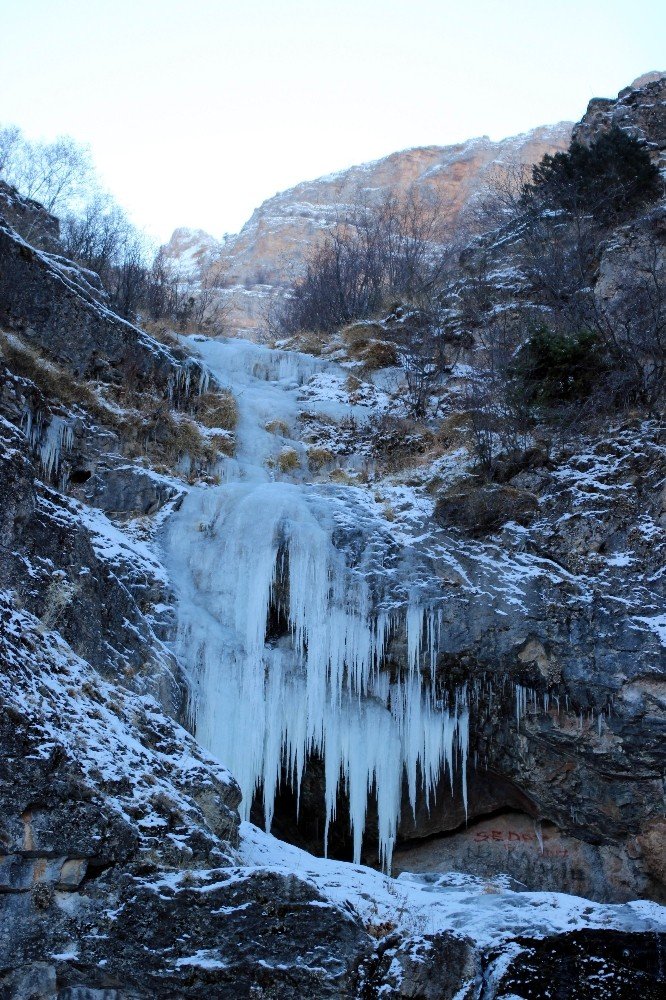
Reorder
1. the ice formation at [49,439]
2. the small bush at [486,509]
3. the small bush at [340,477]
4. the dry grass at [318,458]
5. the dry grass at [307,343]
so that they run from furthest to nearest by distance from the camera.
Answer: the dry grass at [307,343], the dry grass at [318,458], the small bush at [340,477], the small bush at [486,509], the ice formation at [49,439]

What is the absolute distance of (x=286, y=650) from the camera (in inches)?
474

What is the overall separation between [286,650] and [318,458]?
15.2 feet

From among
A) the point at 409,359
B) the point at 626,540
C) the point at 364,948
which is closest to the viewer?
the point at 364,948

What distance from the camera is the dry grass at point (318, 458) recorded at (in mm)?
15875

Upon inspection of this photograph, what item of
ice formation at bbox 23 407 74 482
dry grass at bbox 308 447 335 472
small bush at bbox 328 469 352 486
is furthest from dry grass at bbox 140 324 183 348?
ice formation at bbox 23 407 74 482

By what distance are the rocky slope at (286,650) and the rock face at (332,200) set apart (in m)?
18.5

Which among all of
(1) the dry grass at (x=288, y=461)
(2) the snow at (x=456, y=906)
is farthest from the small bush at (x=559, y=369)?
(2) the snow at (x=456, y=906)

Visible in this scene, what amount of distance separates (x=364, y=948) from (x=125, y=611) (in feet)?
14.1

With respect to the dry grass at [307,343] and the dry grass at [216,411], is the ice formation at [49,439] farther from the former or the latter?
the dry grass at [307,343]

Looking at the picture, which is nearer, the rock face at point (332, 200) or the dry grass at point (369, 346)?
the dry grass at point (369, 346)

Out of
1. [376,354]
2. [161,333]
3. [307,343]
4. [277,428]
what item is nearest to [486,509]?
[277,428]

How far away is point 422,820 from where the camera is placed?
12.9 metres

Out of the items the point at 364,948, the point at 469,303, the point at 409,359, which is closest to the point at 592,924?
the point at 364,948

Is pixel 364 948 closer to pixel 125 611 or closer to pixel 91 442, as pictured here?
pixel 125 611
